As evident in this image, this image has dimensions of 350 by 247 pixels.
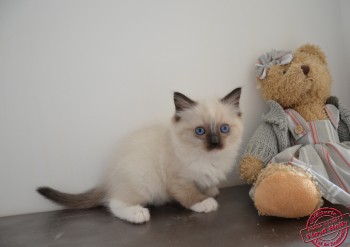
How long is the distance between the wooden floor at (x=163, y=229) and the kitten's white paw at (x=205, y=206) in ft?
0.11

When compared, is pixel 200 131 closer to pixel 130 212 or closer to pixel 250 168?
pixel 250 168

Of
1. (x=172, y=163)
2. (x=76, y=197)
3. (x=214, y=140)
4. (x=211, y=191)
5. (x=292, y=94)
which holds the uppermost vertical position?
(x=292, y=94)

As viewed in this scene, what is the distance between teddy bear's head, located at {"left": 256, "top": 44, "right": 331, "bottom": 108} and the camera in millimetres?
1503

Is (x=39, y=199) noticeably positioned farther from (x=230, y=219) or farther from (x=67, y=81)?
(x=230, y=219)

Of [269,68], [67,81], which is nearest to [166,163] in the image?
[67,81]

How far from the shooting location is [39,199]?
5.09ft

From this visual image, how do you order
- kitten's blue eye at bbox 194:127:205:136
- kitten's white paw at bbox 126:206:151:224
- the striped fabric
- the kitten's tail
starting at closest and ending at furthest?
the striped fabric
kitten's white paw at bbox 126:206:151:224
kitten's blue eye at bbox 194:127:205:136
the kitten's tail

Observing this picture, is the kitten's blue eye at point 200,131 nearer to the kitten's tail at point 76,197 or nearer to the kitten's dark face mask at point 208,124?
the kitten's dark face mask at point 208,124

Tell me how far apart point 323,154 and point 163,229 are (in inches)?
35.0

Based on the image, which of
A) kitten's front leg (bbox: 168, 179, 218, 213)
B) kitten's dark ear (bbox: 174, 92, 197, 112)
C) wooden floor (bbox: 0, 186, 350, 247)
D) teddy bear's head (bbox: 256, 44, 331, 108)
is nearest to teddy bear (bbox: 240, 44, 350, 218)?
teddy bear's head (bbox: 256, 44, 331, 108)

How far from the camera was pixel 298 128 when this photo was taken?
58.7 inches

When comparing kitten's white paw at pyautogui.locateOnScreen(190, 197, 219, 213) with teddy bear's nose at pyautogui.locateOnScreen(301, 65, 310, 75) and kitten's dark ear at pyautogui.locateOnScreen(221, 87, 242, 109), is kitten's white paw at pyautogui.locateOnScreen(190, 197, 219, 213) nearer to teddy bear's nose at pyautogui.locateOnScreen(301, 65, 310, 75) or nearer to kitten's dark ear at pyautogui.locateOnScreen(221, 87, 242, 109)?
kitten's dark ear at pyautogui.locateOnScreen(221, 87, 242, 109)

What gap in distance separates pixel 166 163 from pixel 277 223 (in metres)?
0.62

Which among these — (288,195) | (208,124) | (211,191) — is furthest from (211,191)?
(288,195)
